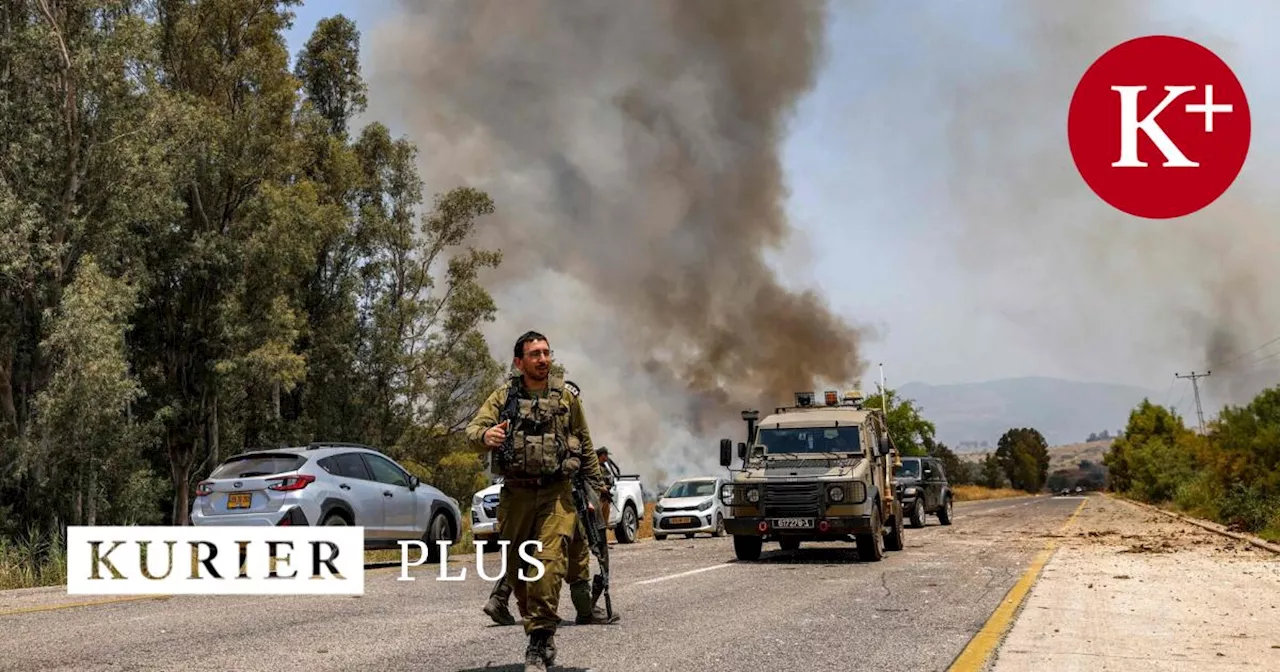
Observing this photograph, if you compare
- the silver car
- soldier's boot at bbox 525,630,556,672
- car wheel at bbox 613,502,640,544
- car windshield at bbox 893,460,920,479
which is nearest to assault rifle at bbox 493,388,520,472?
soldier's boot at bbox 525,630,556,672

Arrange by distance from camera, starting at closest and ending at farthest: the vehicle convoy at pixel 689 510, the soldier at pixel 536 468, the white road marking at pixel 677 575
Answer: the soldier at pixel 536 468 → the white road marking at pixel 677 575 → the vehicle convoy at pixel 689 510

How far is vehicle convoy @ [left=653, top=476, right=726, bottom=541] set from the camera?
25.3 meters

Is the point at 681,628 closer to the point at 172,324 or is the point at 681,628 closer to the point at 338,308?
the point at 172,324

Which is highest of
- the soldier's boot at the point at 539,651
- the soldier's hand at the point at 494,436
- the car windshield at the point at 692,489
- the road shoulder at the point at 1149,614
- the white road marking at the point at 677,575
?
the soldier's hand at the point at 494,436

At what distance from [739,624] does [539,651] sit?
9.20 feet

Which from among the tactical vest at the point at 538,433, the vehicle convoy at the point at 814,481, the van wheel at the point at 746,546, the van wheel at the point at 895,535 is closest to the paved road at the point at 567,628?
the tactical vest at the point at 538,433

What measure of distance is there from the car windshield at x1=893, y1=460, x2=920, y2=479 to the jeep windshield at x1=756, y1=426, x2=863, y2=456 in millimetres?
11599

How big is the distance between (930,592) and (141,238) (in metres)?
24.0

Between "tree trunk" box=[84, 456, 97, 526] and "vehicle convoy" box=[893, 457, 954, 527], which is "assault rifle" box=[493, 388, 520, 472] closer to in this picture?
"tree trunk" box=[84, 456, 97, 526]

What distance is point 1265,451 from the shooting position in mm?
23594

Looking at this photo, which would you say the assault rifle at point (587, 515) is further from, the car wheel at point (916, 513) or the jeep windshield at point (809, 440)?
the car wheel at point (916, 513)

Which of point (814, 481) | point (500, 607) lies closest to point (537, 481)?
point (500, 607)

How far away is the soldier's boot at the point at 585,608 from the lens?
283 inches

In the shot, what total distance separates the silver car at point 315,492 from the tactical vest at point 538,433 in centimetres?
802
